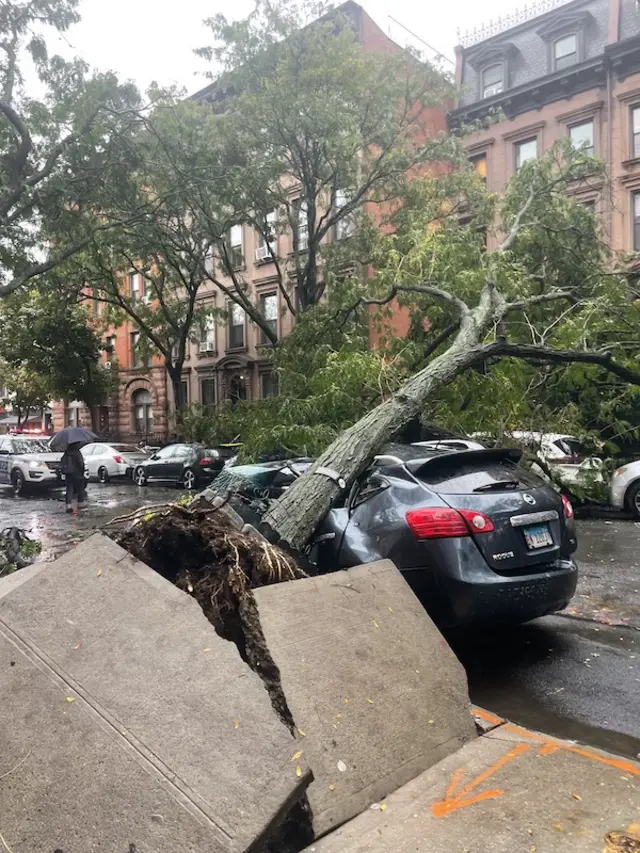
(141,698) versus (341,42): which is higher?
(341,42)

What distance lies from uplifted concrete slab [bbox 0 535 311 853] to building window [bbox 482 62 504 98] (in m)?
29.0

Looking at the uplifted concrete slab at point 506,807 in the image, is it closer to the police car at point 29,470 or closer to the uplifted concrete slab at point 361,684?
the uplifted concrete slab at point 361,684

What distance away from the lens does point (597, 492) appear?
41.4ft

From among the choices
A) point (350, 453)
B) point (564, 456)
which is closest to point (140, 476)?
point (564, 456)

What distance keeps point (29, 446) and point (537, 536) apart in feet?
66.4

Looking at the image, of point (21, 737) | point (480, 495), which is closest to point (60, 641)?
point (21, 737)

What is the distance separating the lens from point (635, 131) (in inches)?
937

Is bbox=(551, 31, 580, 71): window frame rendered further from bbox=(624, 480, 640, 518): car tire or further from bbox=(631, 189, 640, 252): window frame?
bbox=(624, 480, 640, 518): car tire

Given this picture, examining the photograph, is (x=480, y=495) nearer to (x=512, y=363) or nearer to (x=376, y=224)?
(x=512, y=363)

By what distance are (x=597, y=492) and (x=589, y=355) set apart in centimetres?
516

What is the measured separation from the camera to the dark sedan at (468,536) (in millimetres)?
4402

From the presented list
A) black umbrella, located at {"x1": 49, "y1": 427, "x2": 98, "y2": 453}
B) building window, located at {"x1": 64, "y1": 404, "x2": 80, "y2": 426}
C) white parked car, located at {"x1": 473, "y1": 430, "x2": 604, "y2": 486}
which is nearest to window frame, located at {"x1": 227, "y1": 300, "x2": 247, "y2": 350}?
building window, located at {"x1": 64, "y1": 404, "x2": 80, "y2": 426}

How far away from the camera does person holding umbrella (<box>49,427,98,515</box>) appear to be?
14.6 metres

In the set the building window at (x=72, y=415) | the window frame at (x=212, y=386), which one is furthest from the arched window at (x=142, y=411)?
the building window at (x=72, y=415)
